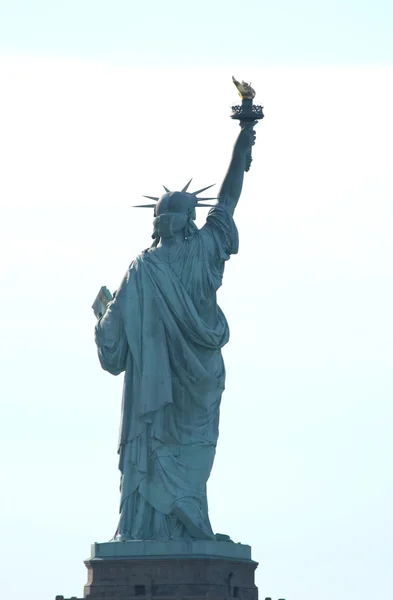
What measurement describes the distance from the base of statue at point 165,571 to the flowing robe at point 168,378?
0.53 m

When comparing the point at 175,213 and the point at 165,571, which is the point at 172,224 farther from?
the point at 165,571

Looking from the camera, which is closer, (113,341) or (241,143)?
(113,341)

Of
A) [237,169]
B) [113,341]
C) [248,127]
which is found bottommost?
[113,341]

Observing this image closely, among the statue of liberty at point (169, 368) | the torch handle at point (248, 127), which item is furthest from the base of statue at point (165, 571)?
the torch handle at point (248, 127)

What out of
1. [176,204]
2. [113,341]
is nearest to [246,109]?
[176,204]

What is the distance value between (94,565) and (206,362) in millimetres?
4832

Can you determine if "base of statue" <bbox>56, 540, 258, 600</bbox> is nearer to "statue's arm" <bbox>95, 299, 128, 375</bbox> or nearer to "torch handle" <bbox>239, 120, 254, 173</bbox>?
"statue's arm" <bbox>95, 299, 128, 375</bbox>

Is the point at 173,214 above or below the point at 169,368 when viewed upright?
above

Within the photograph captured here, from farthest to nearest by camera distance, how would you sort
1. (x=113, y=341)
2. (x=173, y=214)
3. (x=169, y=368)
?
(x=113, y=341) < (x=173, y=214) < (x=169, y=368)

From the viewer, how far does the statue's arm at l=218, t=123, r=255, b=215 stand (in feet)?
244

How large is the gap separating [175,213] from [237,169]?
6.57ft

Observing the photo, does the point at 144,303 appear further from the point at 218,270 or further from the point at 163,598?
the point at 163,598

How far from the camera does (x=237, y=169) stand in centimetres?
7462

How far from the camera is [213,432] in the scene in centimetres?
7319
